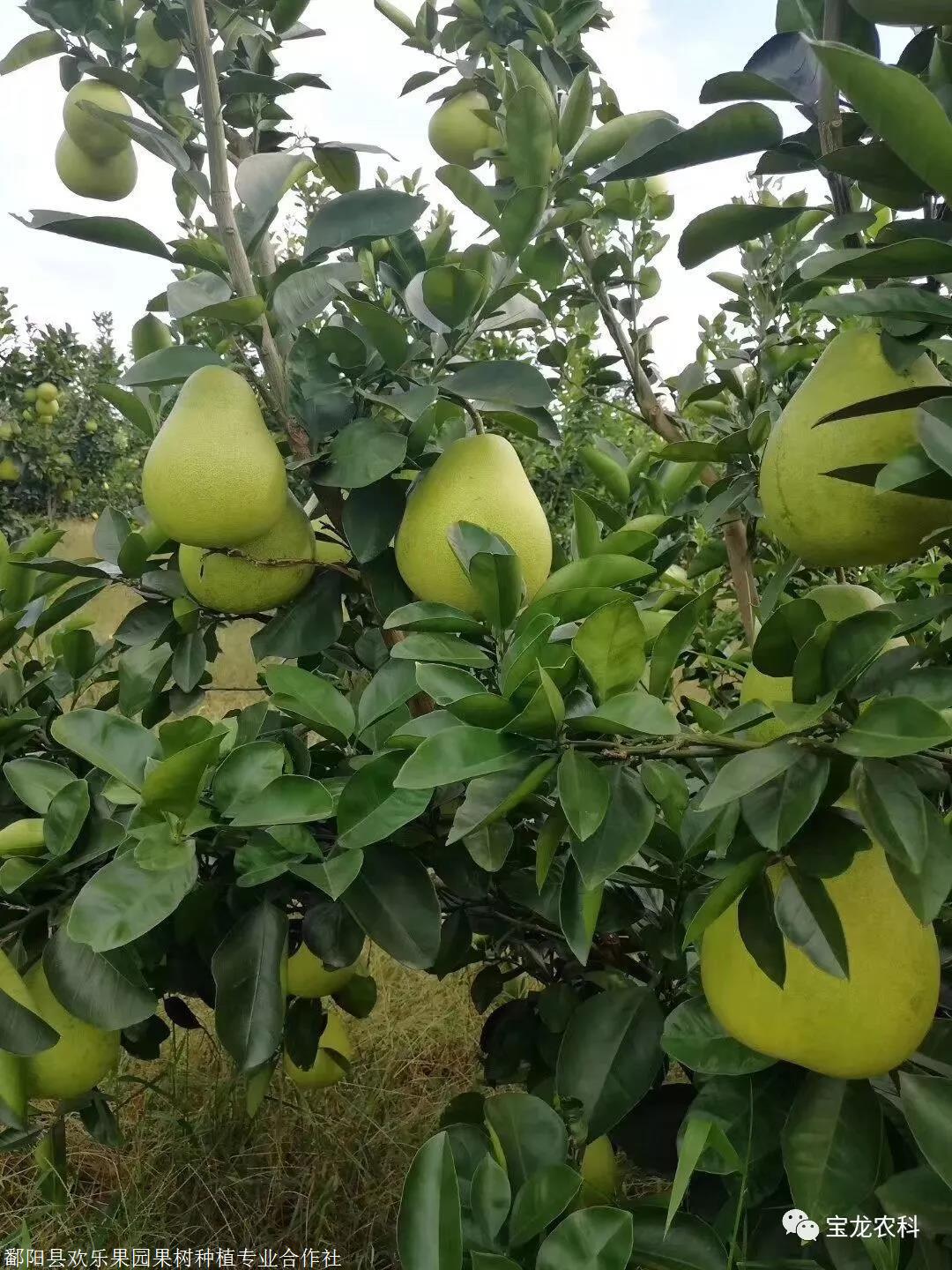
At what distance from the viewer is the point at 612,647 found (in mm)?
589

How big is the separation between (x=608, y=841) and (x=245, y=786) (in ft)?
0.95

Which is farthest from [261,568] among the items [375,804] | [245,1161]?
[245,1161]

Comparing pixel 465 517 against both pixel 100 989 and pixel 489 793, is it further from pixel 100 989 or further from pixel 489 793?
pixel 100 989

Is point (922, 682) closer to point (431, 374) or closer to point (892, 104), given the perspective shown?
point (892, 104)

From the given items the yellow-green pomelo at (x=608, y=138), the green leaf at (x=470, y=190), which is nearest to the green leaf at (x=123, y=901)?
the green leaf at (x=470, y=190)

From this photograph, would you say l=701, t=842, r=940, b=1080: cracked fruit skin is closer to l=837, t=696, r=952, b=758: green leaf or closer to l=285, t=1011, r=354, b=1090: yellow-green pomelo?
l=837, t=696, r=952, b=758: green leaf

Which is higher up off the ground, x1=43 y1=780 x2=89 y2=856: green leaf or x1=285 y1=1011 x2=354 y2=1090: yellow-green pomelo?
x1=43 y1=780 x2=89 y2=856: green leaf

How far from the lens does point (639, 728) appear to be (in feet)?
1.75

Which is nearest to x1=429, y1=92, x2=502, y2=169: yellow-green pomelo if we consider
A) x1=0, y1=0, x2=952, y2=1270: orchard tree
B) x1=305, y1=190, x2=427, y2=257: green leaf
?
x1=0, y1=0, x2=952, y2=1270: orchard tree

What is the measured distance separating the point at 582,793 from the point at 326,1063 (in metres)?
1.09

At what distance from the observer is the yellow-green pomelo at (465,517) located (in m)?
0.85

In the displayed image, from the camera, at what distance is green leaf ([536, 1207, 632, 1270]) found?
0.61 metres

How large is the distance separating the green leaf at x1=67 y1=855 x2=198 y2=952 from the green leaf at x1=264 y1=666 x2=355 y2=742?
15 cm

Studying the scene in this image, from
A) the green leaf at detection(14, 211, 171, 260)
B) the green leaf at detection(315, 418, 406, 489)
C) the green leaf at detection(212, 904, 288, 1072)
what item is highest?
the green leaf at detection(14, 211, 171, 260)
